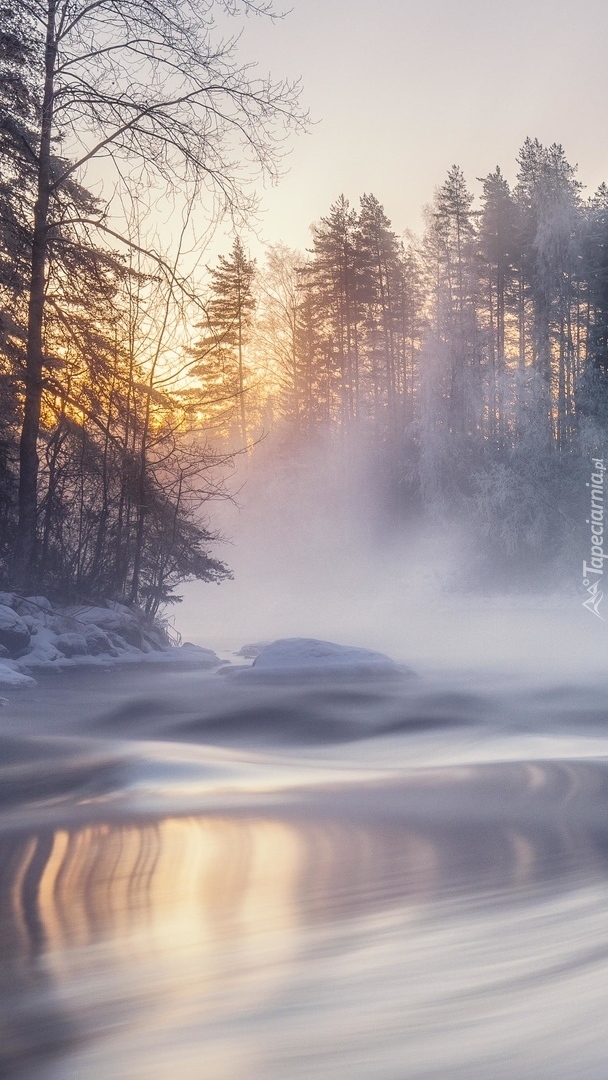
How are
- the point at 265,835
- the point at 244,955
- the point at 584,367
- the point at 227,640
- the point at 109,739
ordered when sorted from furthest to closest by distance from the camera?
the point at 584,367
the point at 227,640
the point at 109,739
the point at 265,835
the point at 244,955

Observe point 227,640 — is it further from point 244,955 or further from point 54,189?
point 244,955

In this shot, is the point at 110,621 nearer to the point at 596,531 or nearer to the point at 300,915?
the point at 300,915

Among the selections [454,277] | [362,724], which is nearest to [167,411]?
[362,724]

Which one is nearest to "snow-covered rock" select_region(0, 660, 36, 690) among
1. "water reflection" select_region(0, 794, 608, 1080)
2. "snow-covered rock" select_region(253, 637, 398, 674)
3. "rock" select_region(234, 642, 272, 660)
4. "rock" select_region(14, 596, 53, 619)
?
"rock" select_region(14, 596, 53, 619)

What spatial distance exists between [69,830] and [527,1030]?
189 centimetres

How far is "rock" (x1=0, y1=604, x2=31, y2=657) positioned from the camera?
330 inches

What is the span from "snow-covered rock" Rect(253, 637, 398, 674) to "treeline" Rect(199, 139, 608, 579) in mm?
14310

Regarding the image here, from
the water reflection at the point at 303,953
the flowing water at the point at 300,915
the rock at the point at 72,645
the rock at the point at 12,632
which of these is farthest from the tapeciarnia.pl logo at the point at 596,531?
the water reflection at the point at 303,953

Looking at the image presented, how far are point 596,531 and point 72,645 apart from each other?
2194 cm

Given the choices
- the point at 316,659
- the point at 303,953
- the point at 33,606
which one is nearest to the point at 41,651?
the point at 33,606

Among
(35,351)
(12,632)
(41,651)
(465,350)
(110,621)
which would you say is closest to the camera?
(12,632)

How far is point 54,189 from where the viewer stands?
1054 centimetres

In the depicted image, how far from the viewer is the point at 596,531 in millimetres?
28047

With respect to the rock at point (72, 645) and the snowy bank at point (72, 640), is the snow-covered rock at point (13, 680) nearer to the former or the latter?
the snowy bank at point (72, 640)
